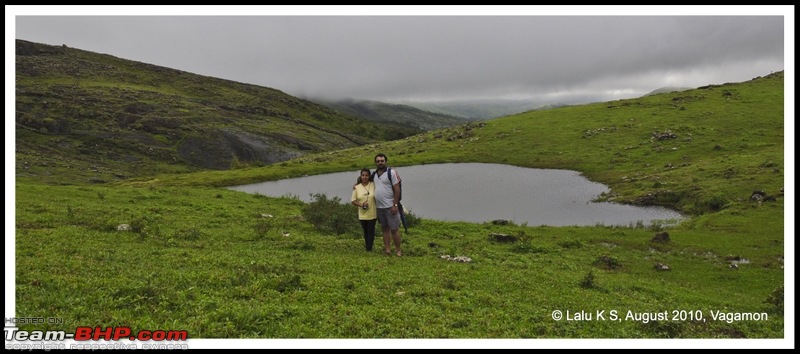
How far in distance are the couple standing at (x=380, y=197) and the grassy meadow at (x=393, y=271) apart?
4.92 feet

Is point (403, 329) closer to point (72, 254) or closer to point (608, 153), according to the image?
point (72, 254)

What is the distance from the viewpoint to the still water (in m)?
38.7

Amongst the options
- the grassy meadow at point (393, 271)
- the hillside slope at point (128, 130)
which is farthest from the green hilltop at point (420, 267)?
the hillside slope at point (128, 130)

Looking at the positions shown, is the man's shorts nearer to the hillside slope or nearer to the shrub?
the shrub

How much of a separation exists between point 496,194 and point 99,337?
44949mm

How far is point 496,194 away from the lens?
5034 cm

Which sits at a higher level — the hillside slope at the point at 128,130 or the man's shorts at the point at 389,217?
the hillside slope at the point at 128,130

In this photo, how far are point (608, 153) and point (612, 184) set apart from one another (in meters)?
20.2

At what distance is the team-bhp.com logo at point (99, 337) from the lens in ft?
27.7

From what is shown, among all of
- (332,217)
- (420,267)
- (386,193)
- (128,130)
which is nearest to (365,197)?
(386,193)

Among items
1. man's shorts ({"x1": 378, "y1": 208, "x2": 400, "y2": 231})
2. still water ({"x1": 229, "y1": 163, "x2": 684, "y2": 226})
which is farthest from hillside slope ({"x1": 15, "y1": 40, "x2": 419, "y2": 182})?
man's shorts ({"x1": 378, "y1": 208, "x2": 400, "y2": 231})

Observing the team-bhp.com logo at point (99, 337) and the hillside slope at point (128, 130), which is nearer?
the team-bhp.com logo at point (99, 337)

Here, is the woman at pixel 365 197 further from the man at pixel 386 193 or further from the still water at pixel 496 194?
the still water at pixel 496 194

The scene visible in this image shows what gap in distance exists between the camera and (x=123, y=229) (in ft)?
66.0
